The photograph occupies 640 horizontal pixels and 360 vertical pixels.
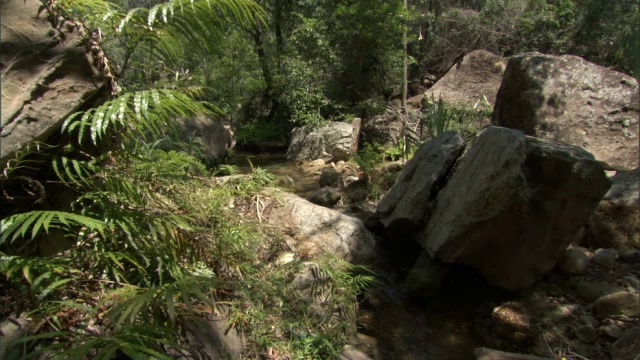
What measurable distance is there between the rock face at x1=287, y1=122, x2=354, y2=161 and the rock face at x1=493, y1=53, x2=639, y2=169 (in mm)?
2995

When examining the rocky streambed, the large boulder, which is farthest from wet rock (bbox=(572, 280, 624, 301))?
the large boulder

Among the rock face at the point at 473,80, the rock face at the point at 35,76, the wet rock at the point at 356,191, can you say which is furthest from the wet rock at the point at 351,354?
the rock face at the point at 473,80

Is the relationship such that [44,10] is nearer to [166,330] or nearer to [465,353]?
[166,330]

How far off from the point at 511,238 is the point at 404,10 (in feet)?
21.7

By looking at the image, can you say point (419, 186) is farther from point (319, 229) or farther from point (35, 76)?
point (35, 76)

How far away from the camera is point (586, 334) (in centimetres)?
292

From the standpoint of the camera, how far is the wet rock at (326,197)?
5.41 m

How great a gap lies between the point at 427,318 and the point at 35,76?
115 inches

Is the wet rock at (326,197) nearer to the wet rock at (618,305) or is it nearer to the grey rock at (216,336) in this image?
the wet rock at (618,305)

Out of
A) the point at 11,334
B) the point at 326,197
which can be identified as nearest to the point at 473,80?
the point at 326,197

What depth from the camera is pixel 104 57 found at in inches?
74.0

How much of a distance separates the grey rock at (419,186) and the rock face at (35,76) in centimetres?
282

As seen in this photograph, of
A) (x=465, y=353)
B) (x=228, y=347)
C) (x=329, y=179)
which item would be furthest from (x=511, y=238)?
(x=329, y=179)

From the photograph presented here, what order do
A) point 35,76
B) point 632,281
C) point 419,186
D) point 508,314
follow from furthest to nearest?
point 419,186, point 632,281, point 508,314, point 35,76
